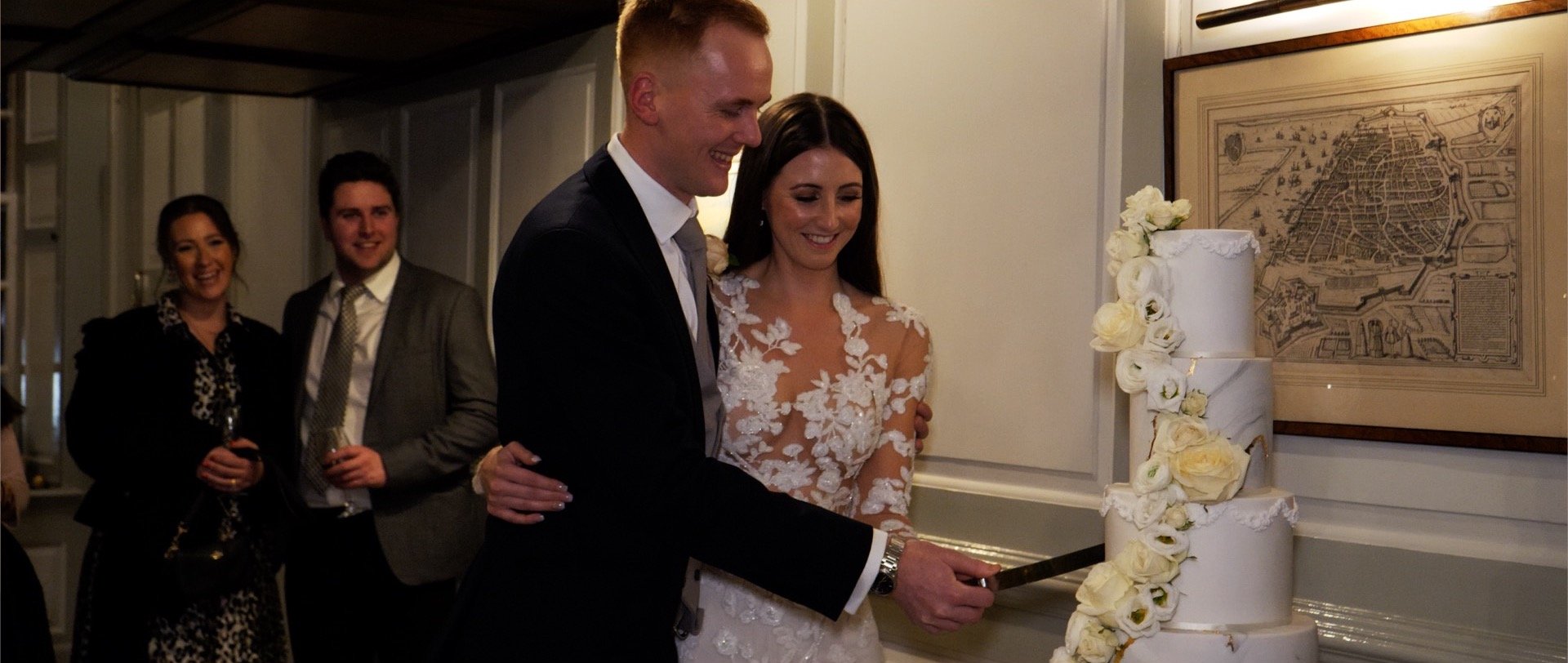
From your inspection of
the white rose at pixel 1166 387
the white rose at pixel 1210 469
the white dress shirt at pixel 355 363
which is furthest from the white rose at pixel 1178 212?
the white dress shirt at pixel 355 363

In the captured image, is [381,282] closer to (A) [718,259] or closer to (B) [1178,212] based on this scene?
(A) [718,259]

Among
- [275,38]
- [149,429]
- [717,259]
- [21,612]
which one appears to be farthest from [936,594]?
[275,38]

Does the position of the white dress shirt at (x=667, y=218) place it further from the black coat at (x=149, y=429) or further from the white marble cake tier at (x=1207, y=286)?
the black coat at (x=149, y=429)

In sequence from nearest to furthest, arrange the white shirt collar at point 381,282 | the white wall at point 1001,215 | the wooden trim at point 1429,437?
the wooden trim at point 1429,437, the white wall at point 1001,215, the white shirt collar at point 381,282

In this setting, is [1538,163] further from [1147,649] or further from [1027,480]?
[1027,480]

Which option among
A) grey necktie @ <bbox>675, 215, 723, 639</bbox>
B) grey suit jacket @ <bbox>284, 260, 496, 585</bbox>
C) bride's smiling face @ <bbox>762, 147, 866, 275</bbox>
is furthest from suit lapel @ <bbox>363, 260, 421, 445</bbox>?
grey necktie @ <bbox>675, 215, 723, 639</bbox>

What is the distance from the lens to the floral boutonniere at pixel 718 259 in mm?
2732

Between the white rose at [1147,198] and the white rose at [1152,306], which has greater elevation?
the white rose at [1147,198]

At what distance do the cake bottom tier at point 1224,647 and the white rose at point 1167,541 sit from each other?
116mm

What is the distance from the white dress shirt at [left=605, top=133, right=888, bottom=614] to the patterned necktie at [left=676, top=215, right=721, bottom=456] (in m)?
0.02

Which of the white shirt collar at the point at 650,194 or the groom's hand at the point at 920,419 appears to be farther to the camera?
the groom's hand at the point at 920,419

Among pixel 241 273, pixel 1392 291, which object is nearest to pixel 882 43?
pixel 1392 291

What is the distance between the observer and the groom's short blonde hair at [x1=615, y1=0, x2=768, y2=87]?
215 centimetres

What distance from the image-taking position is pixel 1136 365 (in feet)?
7.17
